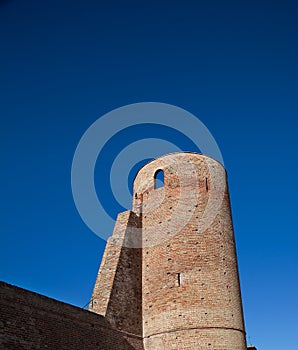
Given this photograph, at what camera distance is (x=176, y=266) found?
50.9 feet

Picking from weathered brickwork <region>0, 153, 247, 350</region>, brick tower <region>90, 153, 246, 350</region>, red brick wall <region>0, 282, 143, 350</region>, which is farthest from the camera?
brick tower <region>90, 153, 246, 350</region>

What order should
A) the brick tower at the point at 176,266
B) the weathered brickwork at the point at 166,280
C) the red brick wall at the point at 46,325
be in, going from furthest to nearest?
the brick tower at the point at 176,266
the weathered brickwork at the point at 166,280
the red brick wall at the point at 46,325

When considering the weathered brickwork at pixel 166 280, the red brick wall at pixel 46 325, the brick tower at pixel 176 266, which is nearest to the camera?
the red brick wall at pixel 46 325

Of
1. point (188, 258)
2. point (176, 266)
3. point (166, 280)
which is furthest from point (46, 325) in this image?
point (188, 258)

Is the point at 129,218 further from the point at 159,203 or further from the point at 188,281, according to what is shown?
the point at 188,281

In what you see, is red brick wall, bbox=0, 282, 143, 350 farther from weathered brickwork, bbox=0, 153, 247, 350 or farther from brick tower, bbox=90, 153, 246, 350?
brick tower, bbox=90, 153, 246, 350

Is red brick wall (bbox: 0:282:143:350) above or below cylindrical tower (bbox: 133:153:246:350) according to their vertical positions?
below

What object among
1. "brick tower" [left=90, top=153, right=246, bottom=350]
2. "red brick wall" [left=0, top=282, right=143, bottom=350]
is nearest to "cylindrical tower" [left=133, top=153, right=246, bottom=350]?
"brick tower" [left=90, top=153, right=246, bottom=350]

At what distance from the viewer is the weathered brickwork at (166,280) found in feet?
41.5

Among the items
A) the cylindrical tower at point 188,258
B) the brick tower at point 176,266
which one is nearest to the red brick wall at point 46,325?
the brick tower at point 176,266

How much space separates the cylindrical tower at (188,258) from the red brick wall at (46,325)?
2299 mm

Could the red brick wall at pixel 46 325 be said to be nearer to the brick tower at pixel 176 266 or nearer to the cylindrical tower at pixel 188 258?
the brick tower at pixel 176 266

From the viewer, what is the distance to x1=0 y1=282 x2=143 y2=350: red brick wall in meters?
10.5

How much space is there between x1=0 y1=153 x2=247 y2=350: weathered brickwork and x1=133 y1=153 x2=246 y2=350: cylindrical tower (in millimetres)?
33
